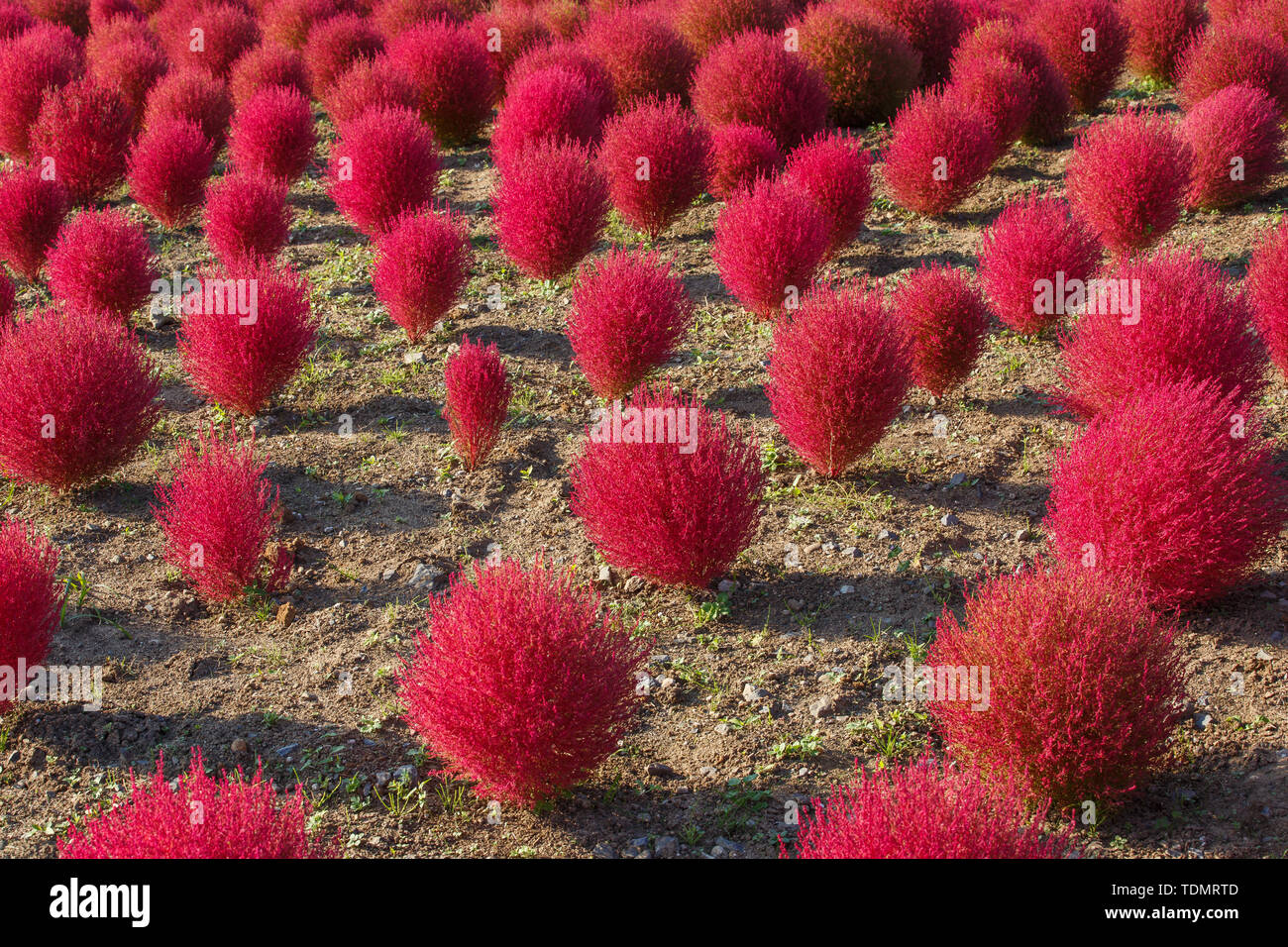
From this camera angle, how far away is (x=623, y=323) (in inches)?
202

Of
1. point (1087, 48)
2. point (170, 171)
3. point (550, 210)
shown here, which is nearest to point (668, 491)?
point (550, 210)

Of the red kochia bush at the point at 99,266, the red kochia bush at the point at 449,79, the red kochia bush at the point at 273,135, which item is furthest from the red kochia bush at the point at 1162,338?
the red kochia bush at the point at 449,79

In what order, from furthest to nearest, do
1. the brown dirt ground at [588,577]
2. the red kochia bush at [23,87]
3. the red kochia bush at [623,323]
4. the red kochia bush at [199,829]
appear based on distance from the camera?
the red kochia bush at [23,87] → the red kochia bush at [623,323] → the brown dirt ground at [588,577] → the red kochia bush at [199,829]

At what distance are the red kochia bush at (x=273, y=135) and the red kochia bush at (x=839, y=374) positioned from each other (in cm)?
461

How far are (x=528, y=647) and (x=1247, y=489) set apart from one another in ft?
8.13

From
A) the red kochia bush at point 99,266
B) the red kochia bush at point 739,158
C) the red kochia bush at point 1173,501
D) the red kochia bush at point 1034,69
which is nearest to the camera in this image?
the red kochia bush at point 1173,501

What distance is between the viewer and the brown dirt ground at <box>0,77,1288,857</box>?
3172mm

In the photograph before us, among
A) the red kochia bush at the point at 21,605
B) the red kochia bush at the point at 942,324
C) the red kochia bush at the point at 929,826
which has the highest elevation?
the red kochia bush at the point at 942,324

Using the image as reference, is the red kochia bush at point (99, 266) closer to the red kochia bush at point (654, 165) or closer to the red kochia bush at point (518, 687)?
the red kochia bush at point (654, 165)

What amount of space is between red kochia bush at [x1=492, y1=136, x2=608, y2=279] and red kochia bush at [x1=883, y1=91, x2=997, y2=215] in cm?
203

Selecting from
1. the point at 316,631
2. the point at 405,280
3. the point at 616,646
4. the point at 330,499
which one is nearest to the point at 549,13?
the point at 405,280

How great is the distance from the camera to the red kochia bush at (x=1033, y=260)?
5.49 metres

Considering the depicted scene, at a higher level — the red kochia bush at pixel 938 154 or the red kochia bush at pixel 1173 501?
the red kochia bush at pixel 938 154

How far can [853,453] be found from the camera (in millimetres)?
4668
